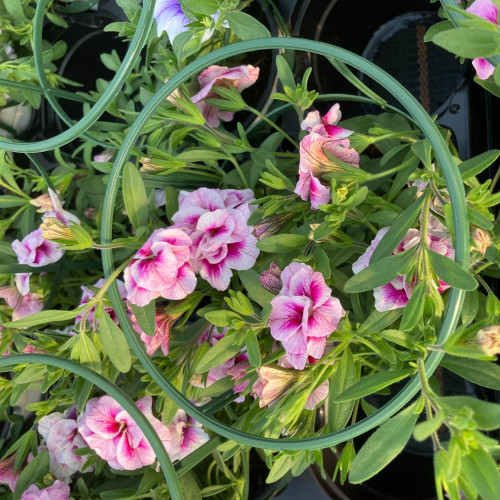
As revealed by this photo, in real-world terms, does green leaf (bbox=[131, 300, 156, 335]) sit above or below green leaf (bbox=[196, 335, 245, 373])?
above

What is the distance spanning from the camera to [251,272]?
0.53 metres

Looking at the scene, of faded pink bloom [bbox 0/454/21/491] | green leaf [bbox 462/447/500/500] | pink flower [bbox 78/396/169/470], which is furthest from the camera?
faded pink bloom [bbox 0/454/21/491]

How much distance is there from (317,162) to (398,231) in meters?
0.10

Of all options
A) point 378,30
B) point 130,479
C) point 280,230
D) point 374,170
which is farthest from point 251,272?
point 378,30

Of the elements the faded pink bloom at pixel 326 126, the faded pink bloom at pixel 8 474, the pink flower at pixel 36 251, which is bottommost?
the faded pink bloom at pixel 8 474

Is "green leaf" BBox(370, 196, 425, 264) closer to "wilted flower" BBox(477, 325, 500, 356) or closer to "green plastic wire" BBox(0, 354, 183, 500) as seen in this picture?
"wilted flower" BBox(477, 325, 500, 356)

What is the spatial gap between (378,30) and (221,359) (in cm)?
53

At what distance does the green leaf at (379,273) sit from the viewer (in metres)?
0.43

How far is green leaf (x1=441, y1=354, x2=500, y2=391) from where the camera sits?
43 centimetres

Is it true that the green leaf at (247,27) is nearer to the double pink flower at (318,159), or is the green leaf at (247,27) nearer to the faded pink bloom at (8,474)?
the double pink flower at (318,159)

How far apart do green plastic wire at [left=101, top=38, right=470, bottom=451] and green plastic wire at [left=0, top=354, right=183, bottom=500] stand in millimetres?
37

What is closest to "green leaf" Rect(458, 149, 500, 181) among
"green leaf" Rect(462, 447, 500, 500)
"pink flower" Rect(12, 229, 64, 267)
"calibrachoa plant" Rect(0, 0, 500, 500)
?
"calibrachoa plant" Rect(0, 0, 500, 500)

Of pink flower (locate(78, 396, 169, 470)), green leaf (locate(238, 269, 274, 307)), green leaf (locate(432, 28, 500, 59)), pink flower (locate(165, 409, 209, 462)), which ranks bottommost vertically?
pink flower (locate(165, 409, 209, 462))

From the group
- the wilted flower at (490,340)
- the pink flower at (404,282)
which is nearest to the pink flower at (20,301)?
the pink flower at (404,282)
